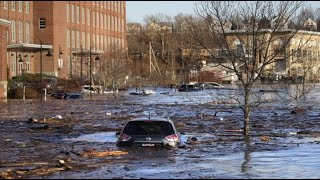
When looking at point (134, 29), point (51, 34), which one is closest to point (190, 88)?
point (51, 34)

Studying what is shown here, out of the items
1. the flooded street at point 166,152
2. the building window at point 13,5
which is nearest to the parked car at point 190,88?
the building window at point 13,5

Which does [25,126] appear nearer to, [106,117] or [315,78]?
[106,117]

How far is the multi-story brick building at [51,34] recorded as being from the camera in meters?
90.2

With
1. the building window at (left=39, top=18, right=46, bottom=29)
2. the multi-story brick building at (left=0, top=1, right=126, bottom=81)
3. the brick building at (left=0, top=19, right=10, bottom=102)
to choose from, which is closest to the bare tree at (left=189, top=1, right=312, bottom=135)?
the brick building at (left=0, top=19, right=10, bottom=102)

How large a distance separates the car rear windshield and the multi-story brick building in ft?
201

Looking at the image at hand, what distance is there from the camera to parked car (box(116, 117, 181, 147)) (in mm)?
19859

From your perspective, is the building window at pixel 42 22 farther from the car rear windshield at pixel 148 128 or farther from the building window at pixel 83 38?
the car rear windshield at pixel 148 128

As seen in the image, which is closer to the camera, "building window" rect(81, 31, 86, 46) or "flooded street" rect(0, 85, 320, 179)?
"flooded street" rect(0, 85, 320, 179)

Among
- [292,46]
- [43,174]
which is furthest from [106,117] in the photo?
[43,174]

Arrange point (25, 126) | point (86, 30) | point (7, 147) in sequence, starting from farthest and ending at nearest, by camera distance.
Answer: point (86, 30) → point (25, 126) → point (7, 147)

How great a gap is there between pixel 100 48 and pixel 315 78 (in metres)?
80.2

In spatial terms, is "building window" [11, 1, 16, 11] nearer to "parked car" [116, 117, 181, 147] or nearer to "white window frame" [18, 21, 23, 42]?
"white window frame" [18, 21, 23, 42]

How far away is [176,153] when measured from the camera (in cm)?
1994

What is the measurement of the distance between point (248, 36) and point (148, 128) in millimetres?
8633
